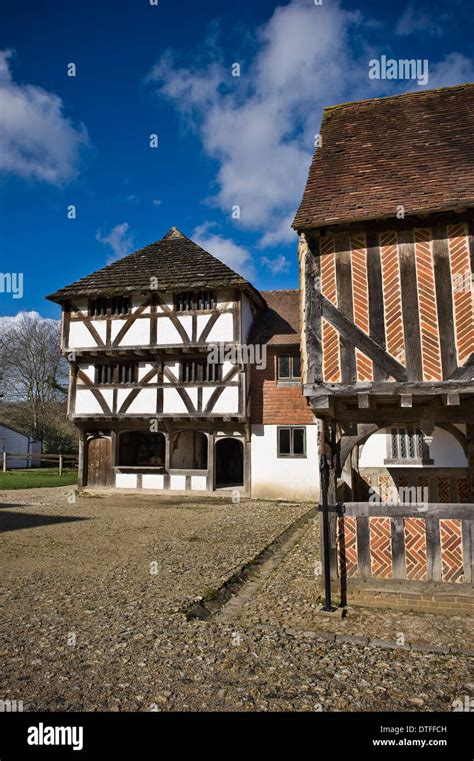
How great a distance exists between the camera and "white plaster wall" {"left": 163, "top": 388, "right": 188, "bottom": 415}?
673 inches

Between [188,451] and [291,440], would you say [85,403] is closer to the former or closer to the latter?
[188,451]

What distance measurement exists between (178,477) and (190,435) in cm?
398

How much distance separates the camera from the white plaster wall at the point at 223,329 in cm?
1691

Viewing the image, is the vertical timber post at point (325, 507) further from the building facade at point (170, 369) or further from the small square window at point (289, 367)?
the small square window at point (289, 367)

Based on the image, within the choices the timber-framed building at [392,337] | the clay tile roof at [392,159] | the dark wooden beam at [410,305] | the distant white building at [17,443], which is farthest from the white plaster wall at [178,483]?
the distant white building at [17,443]

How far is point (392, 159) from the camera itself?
715 centimetres

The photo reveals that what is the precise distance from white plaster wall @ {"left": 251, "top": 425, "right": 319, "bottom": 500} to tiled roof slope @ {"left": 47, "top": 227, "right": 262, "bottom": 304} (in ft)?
17.3

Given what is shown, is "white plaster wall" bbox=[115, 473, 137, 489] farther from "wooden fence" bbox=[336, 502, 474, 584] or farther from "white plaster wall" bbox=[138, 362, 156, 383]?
"wooden fence" bbox=[336, 502, 474, 584]

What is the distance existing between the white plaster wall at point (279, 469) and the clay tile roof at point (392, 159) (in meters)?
10.4

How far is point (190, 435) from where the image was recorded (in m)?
21.4

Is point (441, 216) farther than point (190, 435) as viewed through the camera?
No

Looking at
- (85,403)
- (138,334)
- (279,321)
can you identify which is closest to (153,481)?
(85,403)

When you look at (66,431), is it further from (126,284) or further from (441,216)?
(441,216)
